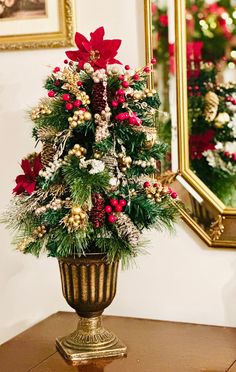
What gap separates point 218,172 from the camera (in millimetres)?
1641

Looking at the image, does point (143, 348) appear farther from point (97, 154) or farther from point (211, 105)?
point (211, 105)

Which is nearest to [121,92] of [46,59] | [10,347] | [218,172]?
[218,172]

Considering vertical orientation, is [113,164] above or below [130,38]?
below

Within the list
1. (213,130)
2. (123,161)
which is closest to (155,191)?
(123,161)

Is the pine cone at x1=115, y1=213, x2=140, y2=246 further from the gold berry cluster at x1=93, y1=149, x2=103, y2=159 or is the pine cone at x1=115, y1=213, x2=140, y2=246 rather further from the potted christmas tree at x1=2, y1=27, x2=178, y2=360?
the gold berry cluster at x1=93, y1=149, x2=103, y2=159

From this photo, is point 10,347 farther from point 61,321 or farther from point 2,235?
point 2,235

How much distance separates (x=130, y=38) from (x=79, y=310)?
74 cm

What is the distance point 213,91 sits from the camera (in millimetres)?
1636

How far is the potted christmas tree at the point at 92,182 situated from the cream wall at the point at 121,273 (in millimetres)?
318

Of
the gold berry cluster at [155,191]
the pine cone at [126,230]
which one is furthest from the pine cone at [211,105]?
the pine cone at [126,230]

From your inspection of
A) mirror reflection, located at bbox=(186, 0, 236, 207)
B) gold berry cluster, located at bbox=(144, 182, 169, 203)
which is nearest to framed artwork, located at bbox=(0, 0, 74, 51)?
mirror reflection, located at bbox=(186, 0, 236, 207)

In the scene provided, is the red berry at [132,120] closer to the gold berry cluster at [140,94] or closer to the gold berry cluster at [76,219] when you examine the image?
→ the gold berry cluster at [140,94]

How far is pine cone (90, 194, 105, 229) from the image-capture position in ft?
4.45

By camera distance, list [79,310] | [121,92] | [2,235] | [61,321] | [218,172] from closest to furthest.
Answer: [121,92], [79,310], [218,172], [61,321], [2,235]
